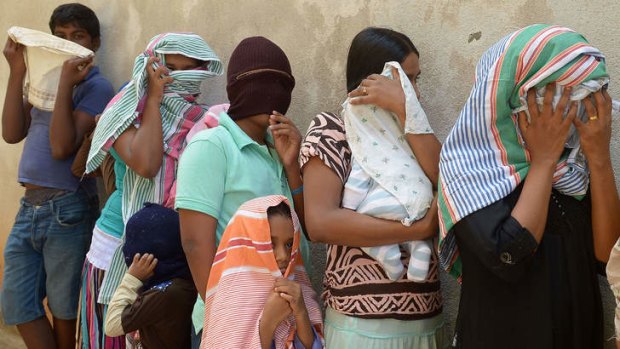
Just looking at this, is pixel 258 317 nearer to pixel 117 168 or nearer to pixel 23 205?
pixel 117 168

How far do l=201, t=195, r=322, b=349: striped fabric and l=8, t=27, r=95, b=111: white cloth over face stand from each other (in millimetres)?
1820

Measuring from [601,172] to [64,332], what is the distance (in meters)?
3.05

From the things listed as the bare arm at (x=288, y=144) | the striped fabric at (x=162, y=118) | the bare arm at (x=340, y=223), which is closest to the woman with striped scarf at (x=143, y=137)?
the striped fabric at (x=162, y=118)

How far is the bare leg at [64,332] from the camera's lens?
12.6 feet

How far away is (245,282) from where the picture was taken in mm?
2289

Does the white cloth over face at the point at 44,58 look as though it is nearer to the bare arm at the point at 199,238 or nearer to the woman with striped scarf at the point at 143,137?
the woman with striped scarf at the point at 143,137

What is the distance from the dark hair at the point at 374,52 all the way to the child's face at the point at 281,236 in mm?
498

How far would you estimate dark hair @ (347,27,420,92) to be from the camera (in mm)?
2244

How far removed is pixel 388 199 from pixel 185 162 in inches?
30.3

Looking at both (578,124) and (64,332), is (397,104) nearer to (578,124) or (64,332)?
(578,124)

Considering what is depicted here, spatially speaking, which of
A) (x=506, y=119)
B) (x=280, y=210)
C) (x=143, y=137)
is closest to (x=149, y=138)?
(x=143, y=137)

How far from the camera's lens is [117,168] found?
3.19m

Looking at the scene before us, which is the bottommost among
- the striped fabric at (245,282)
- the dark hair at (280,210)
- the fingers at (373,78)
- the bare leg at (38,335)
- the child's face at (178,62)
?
the bare leg at (38,335)

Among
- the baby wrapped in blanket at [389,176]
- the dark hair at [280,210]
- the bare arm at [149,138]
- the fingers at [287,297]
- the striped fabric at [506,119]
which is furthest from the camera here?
the bare arm at [149,138]
